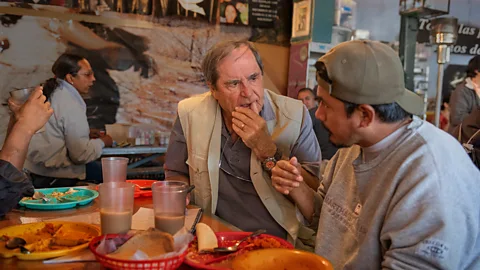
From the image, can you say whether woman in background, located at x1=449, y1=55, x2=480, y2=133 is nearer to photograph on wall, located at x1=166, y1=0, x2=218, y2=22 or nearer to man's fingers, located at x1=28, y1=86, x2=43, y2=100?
photograph on wall, located at x1=166, y1=0, x2=218, y2=22

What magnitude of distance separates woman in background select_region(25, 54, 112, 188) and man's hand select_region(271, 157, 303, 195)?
8.09ft

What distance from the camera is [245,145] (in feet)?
7.20

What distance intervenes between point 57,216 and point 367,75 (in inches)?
54.1

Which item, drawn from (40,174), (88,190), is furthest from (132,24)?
(88,190)

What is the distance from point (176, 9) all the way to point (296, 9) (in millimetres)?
1575

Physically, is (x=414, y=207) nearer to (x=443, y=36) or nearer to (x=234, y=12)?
(x=443, y=36)

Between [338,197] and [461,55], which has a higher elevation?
[461,55]

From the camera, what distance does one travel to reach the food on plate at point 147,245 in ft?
3.94

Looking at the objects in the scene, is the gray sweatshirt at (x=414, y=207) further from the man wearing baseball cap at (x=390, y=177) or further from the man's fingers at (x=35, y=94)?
the man's fingers at (x=35, y=94)

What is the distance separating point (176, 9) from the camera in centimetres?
517

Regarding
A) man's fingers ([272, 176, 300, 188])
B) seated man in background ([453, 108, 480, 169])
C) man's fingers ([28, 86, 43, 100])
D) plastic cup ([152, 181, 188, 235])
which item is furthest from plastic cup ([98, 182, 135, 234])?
seated man in background ([453, 108, 480, 169])

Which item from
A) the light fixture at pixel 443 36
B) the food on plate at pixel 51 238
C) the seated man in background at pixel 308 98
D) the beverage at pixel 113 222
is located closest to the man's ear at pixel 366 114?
the beverage at pixel 113 222

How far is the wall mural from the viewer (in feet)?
14.9

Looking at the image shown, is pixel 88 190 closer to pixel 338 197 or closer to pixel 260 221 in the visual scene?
pixel 260 221
